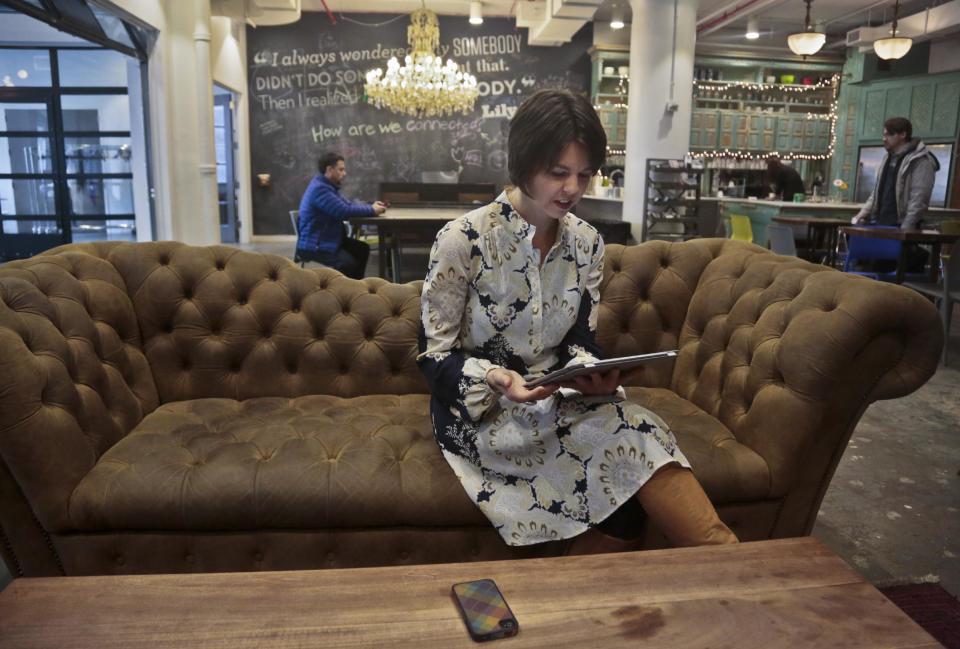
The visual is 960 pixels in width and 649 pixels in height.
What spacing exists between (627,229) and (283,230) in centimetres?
649

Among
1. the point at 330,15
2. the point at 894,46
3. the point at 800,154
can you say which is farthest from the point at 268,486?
the point at 800,154

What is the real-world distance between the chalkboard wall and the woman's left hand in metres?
11.0

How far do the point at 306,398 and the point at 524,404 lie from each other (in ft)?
2.94

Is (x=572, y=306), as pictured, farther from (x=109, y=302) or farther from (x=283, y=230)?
(x=283, y=230)

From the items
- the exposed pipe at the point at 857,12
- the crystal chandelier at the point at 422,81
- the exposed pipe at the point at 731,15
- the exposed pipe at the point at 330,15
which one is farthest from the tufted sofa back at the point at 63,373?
the exposed pipe at the point at 857,12

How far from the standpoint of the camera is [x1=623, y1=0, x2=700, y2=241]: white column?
8.05 metres

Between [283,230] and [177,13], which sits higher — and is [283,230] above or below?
below

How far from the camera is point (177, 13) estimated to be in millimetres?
6809

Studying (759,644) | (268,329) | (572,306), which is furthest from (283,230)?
(759,644)

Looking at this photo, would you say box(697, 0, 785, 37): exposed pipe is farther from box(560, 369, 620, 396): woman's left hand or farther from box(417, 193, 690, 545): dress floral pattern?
box(560, 369, 620, 396): woman's left hand

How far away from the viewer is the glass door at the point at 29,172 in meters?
7.83

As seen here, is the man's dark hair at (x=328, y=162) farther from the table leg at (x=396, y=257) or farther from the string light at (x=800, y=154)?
the string light at (x=800, y=154)

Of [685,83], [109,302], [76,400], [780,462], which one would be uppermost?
[685,83]

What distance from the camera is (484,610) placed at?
1137 millimetres
